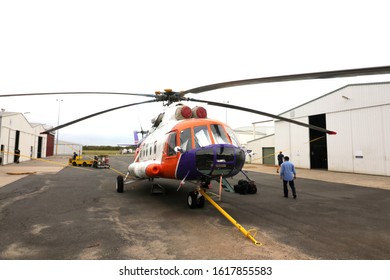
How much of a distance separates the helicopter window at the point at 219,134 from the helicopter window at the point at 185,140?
2.45 feet

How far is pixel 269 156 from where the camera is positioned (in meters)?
33.5

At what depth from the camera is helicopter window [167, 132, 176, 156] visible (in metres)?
7.28

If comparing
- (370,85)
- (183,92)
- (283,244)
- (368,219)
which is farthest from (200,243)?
(370,85)

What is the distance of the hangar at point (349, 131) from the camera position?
61.8 feet

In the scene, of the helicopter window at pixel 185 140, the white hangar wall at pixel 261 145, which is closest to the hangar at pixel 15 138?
the helicopter window at pixel 185 140

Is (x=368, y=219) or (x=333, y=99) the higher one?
(x=333, y=99)

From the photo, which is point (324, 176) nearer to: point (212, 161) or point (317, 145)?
point (317, 145)

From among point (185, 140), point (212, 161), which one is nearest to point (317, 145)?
point (185, 140)

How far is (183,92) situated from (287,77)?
4.63 meters

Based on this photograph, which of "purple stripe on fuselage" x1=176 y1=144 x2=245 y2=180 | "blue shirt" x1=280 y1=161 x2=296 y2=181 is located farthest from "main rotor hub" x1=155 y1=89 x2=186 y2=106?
"blue shirt" x1=280 y1=161 x2=296 y2=181

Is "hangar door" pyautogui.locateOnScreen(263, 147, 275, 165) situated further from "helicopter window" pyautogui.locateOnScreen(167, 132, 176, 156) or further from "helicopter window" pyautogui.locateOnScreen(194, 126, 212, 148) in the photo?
"helicopter window" pyautogui.locateOnScreen(194, 126, 212, 148)

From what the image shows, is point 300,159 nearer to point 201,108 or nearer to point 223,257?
point 201,108

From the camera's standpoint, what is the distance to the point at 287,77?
5.03 metres

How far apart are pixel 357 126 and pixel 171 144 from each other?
66.8ft
